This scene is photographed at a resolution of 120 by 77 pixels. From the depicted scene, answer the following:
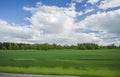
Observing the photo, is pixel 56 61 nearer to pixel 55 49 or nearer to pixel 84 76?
pixel 55 49

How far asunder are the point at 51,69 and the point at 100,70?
10.2ft

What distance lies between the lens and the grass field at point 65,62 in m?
16.8

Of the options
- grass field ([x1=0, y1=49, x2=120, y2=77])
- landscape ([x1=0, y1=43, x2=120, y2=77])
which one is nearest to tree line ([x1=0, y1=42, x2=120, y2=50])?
landscape ([x1=0, y1=43, x2=120, y2=77])

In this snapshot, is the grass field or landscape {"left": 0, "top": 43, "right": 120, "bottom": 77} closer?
the grass field

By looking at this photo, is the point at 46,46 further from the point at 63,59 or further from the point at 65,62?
the point at 65,62

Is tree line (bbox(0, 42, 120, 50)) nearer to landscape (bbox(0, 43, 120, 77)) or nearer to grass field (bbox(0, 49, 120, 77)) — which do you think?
landscape (bbox(0, 43, 120, 77))

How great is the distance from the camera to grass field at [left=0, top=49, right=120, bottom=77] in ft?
55.1

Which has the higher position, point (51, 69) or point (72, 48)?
point (72, 48)

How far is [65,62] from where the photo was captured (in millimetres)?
19641

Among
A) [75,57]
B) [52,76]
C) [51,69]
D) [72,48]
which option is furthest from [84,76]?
[75,57]

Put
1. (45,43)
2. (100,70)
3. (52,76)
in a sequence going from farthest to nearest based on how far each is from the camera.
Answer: (45,43)
(100,70)
(52,76)

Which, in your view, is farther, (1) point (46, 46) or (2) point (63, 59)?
(2) point (63, 59)

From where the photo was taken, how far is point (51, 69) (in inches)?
701

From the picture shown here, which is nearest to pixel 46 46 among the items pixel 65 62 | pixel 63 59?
pixel 63 59
